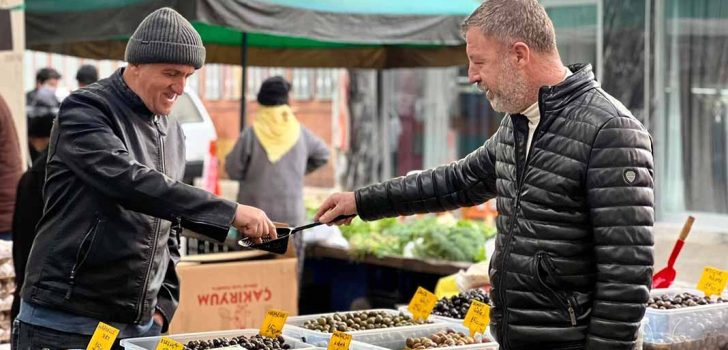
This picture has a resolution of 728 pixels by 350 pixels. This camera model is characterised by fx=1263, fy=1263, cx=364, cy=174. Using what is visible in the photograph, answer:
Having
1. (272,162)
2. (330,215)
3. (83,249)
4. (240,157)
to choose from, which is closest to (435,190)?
(330,215)

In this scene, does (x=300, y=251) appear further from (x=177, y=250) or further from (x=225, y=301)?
(x=177, y=250)

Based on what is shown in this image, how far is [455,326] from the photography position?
4.97m

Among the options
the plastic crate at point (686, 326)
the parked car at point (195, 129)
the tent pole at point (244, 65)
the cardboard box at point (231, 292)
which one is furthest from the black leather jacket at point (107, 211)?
the parked car at point (195, 129)

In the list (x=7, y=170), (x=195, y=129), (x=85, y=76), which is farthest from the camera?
(x=195, y=129)

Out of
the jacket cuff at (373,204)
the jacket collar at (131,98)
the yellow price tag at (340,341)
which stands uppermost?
the jacket collar at (131,98)

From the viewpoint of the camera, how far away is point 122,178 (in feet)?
12.8

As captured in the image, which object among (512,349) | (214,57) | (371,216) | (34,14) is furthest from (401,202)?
(214,57)

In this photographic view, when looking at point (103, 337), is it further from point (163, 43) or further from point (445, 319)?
point (445, 319)

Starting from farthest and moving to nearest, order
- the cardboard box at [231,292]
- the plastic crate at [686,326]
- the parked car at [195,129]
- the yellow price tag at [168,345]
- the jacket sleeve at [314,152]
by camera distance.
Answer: the parked car at [195,129] < the jacket sleeve at [314,152] < the cardboard box at [231,292] < the plastic crate at [686,326] < the yellow price tag at [168,345]

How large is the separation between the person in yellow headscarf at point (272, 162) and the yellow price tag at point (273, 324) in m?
5.17

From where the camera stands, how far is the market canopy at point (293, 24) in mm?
7695

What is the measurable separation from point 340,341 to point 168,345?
0.58 metres

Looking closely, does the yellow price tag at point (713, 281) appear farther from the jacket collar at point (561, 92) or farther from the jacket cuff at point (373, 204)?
the jacket collar at point (561, 92)

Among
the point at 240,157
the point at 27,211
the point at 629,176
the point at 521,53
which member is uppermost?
the point at 521,53
